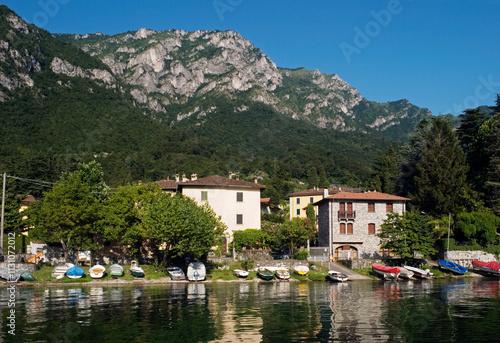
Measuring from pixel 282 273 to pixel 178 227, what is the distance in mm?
12231

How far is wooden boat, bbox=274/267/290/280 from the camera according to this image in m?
52.7

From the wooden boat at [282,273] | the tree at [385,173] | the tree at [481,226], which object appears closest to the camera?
the wooden boat at [282,273]

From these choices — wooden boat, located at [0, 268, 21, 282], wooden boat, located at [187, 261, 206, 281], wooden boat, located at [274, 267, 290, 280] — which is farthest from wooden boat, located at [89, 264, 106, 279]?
wooden boat, located at [274, 267, 290, 280]

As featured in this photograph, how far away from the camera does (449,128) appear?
2830 inches

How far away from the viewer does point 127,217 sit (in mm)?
54406

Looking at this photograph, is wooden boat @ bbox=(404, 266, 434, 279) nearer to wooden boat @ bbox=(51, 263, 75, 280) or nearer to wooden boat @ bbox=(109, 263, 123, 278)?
wooden boat @ bbox=(109, 263, 123, 278)

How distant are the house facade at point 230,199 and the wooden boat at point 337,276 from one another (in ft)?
56.6

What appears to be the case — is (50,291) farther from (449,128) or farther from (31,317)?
(449,128)

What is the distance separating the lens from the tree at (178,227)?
164ft

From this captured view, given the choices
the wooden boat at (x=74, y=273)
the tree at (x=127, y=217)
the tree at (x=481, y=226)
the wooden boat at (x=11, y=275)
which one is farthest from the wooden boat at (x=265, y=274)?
the tree at (x=481, y=226)

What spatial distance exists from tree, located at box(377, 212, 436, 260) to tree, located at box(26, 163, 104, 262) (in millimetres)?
33481

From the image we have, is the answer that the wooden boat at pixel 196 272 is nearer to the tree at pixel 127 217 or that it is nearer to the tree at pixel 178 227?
the tree at pixel 178 227

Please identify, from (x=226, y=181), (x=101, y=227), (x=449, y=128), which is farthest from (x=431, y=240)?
(x=101, y=227)

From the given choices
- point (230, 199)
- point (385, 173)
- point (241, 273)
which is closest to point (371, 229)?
point (230, 199)
